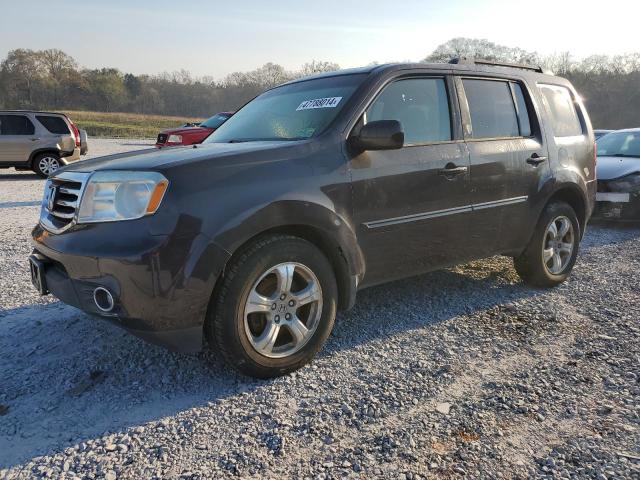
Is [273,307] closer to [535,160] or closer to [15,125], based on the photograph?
[535,160]

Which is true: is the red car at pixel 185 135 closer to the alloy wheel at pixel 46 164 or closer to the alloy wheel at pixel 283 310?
the alloy wheel at pixel 46 164

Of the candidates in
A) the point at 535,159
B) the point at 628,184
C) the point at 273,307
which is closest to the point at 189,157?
the point at 273,307

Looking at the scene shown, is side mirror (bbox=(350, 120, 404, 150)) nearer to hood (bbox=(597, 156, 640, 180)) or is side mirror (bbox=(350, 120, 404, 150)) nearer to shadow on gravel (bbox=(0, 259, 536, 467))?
shadow on gravel (bbox=(0, 259, 536, 467))

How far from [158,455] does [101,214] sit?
1.26 m

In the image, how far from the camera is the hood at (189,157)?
2865 millimetres

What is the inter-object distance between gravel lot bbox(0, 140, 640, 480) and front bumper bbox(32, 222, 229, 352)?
0.45 m

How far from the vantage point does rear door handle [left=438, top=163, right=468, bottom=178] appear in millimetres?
3787

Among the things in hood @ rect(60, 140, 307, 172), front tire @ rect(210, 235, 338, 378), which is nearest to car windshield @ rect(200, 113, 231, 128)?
hood @ rect(60, 140, 307, 172)

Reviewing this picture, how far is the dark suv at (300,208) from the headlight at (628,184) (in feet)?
14.1

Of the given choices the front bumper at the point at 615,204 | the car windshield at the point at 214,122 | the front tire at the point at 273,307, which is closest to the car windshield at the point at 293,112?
the front tire at the point at 273,307

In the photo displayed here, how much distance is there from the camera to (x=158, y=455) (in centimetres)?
234

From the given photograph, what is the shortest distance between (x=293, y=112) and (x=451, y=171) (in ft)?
4.06

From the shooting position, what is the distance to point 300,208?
3.03 m

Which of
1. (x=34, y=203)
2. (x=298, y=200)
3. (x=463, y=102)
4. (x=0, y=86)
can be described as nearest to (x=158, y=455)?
(x=298, y=200)
